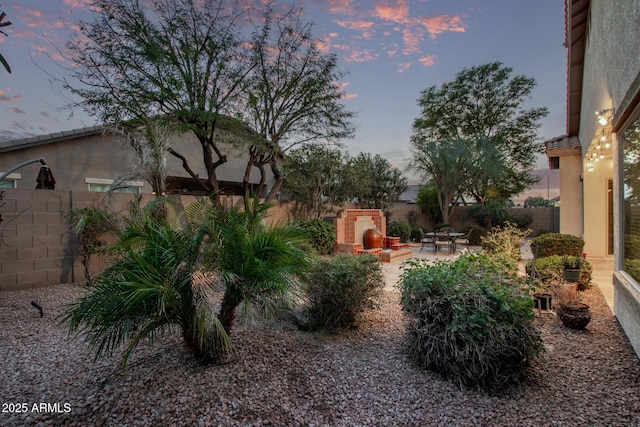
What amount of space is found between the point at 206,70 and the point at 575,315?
32.1 ft

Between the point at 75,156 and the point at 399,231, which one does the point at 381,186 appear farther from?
the point at 75,156

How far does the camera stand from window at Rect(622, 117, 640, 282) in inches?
152

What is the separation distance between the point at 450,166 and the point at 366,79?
26.8ft

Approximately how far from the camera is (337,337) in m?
3.98

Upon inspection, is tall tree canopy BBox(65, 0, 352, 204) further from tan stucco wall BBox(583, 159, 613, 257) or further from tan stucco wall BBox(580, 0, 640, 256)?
tan stucco wall BBox(583, 159, 613, 257)

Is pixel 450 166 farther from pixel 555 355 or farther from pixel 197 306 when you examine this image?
pixel 197 306

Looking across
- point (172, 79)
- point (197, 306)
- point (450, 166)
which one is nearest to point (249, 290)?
point (197, 306)

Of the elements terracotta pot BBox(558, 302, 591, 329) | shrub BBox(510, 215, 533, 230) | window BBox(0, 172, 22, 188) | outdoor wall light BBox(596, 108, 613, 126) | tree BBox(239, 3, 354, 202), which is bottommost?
terracotta pot BBox(558, 302, 591, 329)

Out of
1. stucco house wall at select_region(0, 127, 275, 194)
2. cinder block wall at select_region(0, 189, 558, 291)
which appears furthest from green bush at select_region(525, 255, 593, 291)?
stucco house wall at select_region(0, 127, 275, 194)

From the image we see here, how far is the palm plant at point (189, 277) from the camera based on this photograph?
2.51 metres

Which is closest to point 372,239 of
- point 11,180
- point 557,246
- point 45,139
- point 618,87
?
point 557,246

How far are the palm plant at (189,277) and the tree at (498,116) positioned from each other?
18521 mm

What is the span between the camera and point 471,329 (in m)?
2.93

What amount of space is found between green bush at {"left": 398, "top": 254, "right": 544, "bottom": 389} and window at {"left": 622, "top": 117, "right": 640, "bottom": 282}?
1.88m
